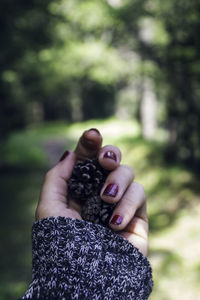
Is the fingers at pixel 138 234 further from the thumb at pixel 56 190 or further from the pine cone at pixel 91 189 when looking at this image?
the thumb at pixel 56 190

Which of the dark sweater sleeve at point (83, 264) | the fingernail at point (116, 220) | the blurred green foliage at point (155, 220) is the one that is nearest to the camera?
the dark sweater sleeve at point (83, 264)

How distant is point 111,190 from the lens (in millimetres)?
1439

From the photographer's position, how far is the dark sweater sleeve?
126 centimetres

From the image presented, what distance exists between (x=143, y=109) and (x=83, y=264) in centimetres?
1439

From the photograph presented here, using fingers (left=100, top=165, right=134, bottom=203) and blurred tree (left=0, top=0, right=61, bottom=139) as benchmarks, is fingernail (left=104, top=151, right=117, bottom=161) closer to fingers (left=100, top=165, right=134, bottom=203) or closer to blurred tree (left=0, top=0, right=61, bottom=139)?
fingers (left=100, top=165, right=134, bottom=203)

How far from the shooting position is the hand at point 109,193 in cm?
A: 144

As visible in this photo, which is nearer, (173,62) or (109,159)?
(109,159)

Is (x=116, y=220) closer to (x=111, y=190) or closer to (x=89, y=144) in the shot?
(x=111, y=190)

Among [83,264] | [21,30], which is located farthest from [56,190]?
[21,30]

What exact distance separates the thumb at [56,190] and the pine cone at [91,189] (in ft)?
0.28

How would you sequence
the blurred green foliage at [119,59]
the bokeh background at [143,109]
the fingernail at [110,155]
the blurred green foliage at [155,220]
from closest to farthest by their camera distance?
1. the fingernail at [110,155]
2. the blurred green foliage at [155,220]
3. the bokeh background at [143,109]
4. the blurred green foliage at [119,59]

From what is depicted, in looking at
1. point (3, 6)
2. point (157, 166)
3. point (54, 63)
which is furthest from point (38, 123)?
point (3, 6)

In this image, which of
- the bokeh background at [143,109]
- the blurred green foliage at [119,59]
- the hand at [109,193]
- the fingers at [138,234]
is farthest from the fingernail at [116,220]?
the blurred green foliage at [119,59]

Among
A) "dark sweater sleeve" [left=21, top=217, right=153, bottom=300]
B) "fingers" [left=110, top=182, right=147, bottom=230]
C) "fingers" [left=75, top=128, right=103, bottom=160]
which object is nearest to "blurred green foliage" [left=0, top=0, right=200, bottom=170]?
"fingers" [left=75, top=128, right=103, bottom=160]
